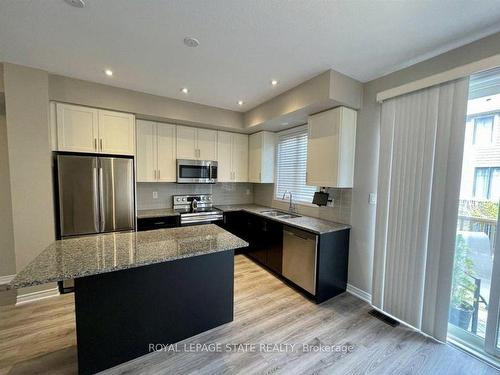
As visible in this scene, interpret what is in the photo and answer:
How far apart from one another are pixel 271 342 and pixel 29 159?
3.35 metres

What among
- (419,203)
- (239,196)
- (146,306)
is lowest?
(146,306)

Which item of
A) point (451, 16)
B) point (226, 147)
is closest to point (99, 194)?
point (226, 147)

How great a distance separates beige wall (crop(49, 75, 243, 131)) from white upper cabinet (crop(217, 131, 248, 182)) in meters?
0.28

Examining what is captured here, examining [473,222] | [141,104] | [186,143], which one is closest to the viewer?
[473,222]

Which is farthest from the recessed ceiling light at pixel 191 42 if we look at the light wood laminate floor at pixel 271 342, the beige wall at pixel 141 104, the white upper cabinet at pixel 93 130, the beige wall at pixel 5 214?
the beige wall at pixel 5 214

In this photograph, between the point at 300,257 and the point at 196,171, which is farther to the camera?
the point at 196,171

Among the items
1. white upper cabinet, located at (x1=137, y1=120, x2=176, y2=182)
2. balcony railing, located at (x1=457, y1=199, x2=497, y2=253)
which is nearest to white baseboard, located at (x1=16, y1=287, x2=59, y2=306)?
white upper cabinet, located at (x1=137, y1=120, x2=176, y2=182)

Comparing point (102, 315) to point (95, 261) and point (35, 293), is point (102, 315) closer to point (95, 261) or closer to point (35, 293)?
point (95, 261)

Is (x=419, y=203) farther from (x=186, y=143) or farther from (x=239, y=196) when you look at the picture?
(x=186, y=143)

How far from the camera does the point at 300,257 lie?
8.89 feet

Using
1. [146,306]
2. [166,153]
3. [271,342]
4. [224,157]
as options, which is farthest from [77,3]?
[271,342]

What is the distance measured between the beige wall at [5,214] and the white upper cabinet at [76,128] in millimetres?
959

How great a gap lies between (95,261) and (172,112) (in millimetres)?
2523

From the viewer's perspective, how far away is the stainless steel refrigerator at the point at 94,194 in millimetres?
2658
